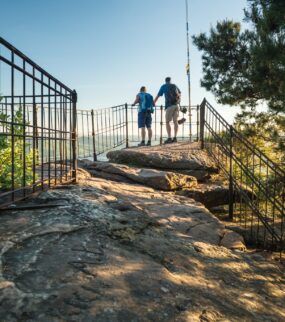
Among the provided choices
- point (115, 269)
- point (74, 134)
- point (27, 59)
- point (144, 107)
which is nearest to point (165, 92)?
point (144, 107)

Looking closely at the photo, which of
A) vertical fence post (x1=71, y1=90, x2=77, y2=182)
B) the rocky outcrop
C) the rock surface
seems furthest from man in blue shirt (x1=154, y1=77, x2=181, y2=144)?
the rock surface

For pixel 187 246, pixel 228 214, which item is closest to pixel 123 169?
pixel 228 214

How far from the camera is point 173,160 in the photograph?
318 inches

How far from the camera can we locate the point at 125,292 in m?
2.20

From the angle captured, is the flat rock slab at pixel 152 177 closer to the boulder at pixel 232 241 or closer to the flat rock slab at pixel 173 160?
the flat rock slab at pixel 173 160

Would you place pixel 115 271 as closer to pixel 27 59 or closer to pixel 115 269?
pixel 115 269

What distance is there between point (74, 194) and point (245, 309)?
7.93 ft

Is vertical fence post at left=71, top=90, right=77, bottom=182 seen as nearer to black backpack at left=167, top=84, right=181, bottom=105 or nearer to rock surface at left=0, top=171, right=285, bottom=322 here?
rock surface at left=0, top=171, right=285, bottom=322

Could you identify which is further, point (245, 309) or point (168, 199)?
point (168, 199)

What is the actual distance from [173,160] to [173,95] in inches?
111

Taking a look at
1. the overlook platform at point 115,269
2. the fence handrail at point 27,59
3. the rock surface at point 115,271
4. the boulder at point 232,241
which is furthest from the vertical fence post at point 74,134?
the boulder at point 232,241

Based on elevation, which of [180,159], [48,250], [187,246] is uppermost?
[180,159]

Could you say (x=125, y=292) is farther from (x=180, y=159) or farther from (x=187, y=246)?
(x=180, y=159)

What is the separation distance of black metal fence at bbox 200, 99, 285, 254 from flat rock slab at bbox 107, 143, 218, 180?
1.09ft
